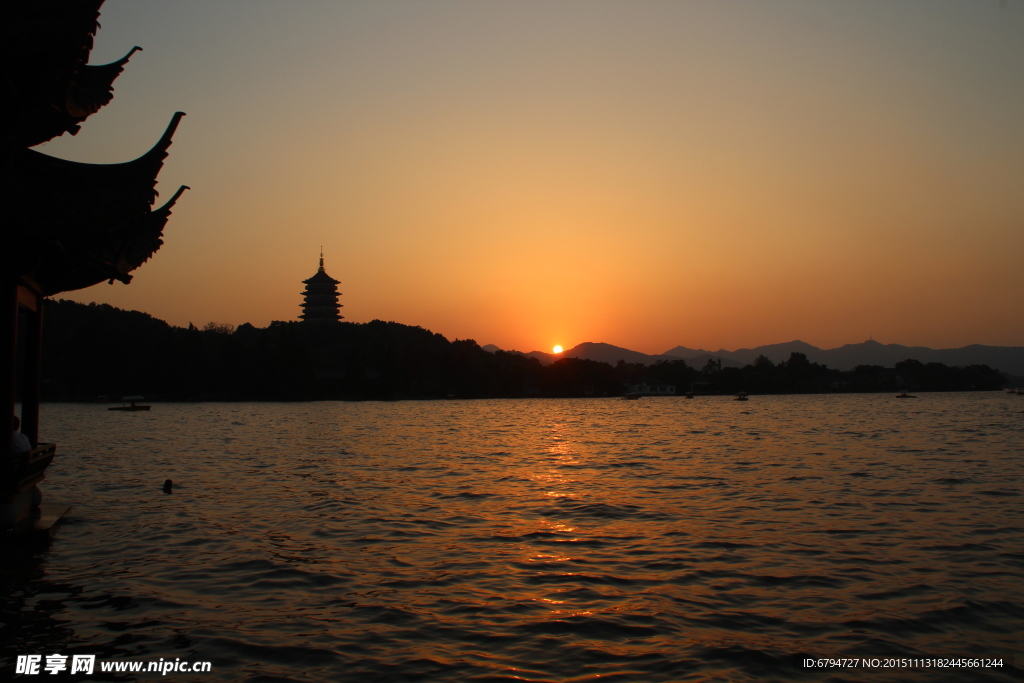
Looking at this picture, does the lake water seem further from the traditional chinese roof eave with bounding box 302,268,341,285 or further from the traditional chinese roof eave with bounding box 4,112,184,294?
the traditional chinese roof eave with bounding box 302,268,341,285

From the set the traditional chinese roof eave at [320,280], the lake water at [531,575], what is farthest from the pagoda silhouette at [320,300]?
the lake water at [531,575]

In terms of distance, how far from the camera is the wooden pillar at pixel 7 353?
29.9ft

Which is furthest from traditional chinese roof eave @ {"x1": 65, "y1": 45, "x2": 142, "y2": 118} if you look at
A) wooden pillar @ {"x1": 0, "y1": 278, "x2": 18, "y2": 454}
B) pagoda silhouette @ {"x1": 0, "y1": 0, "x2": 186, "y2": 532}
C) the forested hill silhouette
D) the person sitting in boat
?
the forested hill silhouette

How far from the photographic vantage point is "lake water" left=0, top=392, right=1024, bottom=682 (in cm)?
661

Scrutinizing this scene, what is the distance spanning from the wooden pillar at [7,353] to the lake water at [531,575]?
5.97 feet

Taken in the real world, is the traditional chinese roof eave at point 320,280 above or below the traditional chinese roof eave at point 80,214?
above

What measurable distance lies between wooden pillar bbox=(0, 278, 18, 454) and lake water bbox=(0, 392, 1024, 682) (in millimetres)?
1820

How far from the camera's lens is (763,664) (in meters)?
6.34

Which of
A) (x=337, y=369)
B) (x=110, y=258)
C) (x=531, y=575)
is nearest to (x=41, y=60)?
(x=110, y=258)

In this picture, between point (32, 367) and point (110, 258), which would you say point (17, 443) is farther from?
point (110, 258)

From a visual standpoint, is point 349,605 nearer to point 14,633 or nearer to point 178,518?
point 14,633

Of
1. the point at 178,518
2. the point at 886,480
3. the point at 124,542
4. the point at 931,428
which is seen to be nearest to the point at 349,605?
the point at 124,542

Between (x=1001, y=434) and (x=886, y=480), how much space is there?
954 inches

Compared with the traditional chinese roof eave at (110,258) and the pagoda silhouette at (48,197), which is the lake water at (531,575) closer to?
the pagoda silhouette at (48,197)
